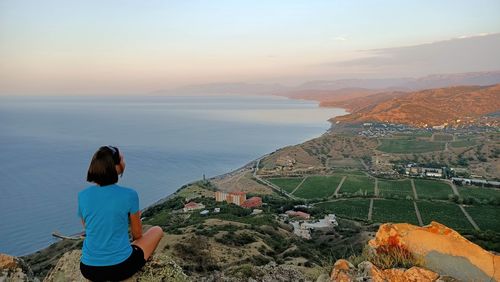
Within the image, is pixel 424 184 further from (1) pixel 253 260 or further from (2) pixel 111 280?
(2) pixel 111 280

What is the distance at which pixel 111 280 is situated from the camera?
134 inches

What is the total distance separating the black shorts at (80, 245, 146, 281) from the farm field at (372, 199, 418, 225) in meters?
35.9

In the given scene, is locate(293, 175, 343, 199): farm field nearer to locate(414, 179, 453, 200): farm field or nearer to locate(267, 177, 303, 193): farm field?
locate(267, 177, 303, 193): farm field

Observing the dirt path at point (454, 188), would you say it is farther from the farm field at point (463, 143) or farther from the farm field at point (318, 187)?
the farm field at point (463, 143)

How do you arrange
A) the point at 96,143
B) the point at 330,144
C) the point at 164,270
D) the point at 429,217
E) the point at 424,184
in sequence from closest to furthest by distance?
the point at 164,270 → the point at 429,217 → the point at 424,184 → the point at 330,144 → the point at 96,143

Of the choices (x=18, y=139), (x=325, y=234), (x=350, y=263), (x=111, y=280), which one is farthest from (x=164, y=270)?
(x=18, y=139)

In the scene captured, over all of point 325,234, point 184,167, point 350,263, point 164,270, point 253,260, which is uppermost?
point 164,270

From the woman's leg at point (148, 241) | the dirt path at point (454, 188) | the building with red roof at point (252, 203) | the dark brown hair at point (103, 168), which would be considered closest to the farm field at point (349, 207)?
the building with red roof at point (252, 203)

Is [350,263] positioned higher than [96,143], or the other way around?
Answer: [350,263]

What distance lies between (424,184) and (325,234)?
3379cm

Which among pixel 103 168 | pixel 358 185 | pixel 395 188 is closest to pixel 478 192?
pixel 395 188

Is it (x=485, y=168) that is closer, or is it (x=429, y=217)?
(x=429, y=217)

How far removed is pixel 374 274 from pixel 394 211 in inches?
1508

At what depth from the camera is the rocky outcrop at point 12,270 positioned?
5.06 m
